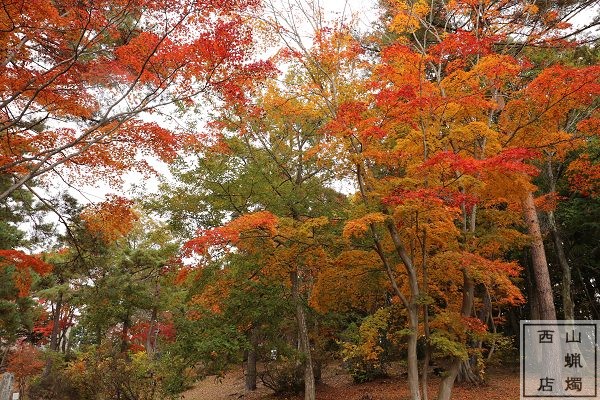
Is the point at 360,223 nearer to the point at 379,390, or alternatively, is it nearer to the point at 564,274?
the point at 379,390

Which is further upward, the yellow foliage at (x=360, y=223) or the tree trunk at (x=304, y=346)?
the yellow foliage at (x=360, y=223)

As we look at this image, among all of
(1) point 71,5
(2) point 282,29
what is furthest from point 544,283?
(1) point 71,5

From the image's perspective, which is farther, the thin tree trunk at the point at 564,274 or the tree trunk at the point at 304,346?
the thin tree trunk at the point at 564,274

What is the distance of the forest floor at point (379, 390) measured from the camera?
1176cm

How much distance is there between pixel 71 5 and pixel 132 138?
238 cm

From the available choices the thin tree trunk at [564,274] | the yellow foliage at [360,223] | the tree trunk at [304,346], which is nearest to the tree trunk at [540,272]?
the thin tree trunk at [564,274]

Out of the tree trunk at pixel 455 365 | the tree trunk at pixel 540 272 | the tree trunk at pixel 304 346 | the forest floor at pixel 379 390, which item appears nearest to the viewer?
the tree trunk at pixel 455 365

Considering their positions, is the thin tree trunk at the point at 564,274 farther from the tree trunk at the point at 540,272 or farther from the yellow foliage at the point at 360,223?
the yellow foliage at the point at 360,223

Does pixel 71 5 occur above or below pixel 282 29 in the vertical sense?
below

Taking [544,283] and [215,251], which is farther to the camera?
[544,283]

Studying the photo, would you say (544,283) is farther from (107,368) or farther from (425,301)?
(107,368)

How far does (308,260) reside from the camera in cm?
927

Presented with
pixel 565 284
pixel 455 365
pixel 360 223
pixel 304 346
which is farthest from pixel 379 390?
pixel 360 223

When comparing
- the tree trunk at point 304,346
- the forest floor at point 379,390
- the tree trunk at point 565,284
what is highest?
the tree trunk at point 565,284
